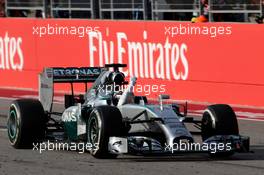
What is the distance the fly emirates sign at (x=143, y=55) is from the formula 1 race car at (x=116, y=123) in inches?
245

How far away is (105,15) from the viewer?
2166 centimetres

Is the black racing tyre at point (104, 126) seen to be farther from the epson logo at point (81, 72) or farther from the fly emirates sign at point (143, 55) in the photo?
the fly emirates sign at point (143, 55)

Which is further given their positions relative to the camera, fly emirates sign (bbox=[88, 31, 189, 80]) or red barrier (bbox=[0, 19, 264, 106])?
fly emirates sign (bbox=[88, 31, 189, 80])

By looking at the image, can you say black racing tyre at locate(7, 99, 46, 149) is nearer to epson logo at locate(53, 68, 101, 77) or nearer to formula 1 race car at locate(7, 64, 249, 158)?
formula 1 race car at locate(7, 64, 249, 158)

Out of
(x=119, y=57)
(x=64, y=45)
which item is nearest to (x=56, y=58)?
(x=64, y=45)

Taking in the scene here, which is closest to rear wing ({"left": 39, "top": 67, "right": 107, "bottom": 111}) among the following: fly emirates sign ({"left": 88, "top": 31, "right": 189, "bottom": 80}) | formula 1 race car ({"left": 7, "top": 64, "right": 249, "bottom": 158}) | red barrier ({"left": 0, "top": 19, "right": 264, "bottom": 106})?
formula 1 race car ({"left": 7, "top": 64, "right": 249, "bottom": 158})

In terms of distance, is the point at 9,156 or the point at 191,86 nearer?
the point at 9,156

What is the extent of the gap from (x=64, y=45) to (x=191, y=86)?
407cm

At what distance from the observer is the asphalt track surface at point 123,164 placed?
1005 cm

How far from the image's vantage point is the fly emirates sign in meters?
18.8

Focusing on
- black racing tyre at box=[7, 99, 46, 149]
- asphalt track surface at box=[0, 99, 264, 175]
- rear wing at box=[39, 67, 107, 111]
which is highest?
rear wing at box=[39, 67, 107, 111]

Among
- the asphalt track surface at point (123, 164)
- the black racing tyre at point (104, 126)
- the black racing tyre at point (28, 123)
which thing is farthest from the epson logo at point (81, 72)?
the black racing tyre at point (104, 126)

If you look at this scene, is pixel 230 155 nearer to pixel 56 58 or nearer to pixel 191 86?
pixel 191 86

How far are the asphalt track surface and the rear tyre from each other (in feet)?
1.01
